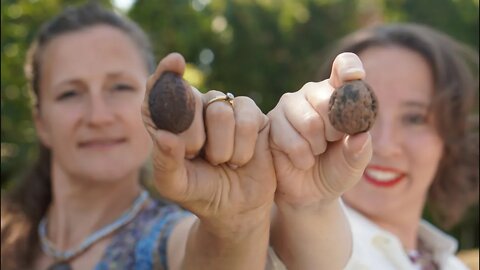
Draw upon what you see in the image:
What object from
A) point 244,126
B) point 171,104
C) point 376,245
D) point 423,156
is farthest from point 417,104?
point 171,104

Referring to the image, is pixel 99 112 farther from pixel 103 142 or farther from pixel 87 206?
pixel 87 206

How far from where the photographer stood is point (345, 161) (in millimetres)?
1225

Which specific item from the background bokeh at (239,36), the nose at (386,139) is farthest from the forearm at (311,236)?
the background bokeh at (239,36)

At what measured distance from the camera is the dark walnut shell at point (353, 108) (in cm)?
115

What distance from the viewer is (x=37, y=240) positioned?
2.15 m

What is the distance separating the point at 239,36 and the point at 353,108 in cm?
312

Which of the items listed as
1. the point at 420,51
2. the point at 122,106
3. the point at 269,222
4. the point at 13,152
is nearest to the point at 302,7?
the point at 13,152

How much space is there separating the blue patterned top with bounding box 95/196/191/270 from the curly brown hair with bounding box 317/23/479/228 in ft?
2.44

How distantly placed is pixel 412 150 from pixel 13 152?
189 centimetres

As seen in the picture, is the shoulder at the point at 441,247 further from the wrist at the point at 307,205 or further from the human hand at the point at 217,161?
the human hand at the point at 217,161

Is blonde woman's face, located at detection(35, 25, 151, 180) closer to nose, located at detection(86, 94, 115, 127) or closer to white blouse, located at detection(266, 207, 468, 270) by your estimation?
nose, located at detection(86, 94, 115, 127)

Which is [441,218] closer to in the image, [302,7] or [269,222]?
[269,222]

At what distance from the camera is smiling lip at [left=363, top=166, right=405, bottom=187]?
209cm

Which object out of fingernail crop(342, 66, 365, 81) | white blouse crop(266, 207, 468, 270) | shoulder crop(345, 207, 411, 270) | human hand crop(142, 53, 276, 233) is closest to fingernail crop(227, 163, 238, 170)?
human hand crop(142, 53, 276, 233)
